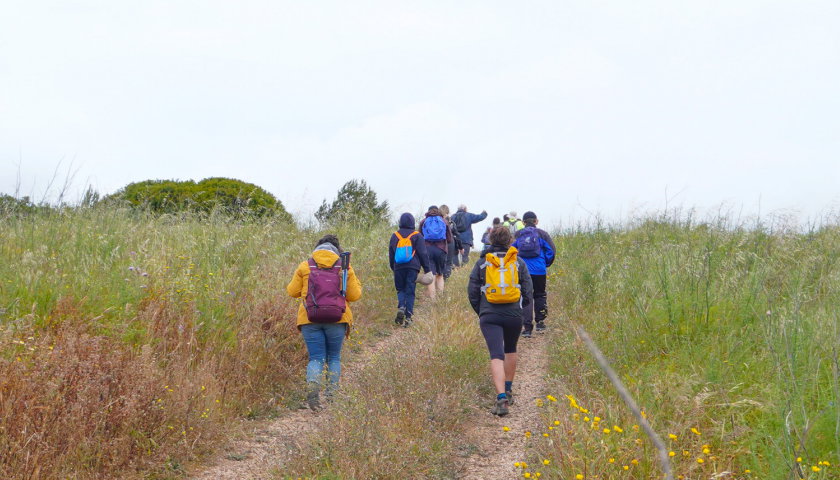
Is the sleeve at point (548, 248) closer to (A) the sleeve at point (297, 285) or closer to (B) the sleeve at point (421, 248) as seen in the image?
(B) the sleeve at point (421, 248)

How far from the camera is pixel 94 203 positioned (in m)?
9.19

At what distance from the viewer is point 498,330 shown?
21.1 feet

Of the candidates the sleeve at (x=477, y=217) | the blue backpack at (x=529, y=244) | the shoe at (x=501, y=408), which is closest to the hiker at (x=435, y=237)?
the blue backpack at (x=529, y=244)

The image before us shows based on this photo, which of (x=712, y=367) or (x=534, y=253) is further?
(x=534, y=253)

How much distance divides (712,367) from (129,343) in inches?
205

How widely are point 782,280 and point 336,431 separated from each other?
497 centimetres

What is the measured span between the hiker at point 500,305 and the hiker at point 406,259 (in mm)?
3870

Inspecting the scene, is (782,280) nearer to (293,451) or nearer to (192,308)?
(293,451)

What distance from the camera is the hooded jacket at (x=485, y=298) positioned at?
644cm

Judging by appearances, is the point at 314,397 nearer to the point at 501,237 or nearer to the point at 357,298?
the point at 357,298

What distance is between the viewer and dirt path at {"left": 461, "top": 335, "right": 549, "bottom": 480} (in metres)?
5.08

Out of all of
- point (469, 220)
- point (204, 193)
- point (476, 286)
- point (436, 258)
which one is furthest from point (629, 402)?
point (204, 193)

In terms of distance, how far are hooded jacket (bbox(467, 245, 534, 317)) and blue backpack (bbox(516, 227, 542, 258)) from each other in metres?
2.41

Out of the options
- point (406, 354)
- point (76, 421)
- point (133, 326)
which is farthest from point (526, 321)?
point (76, 421)
